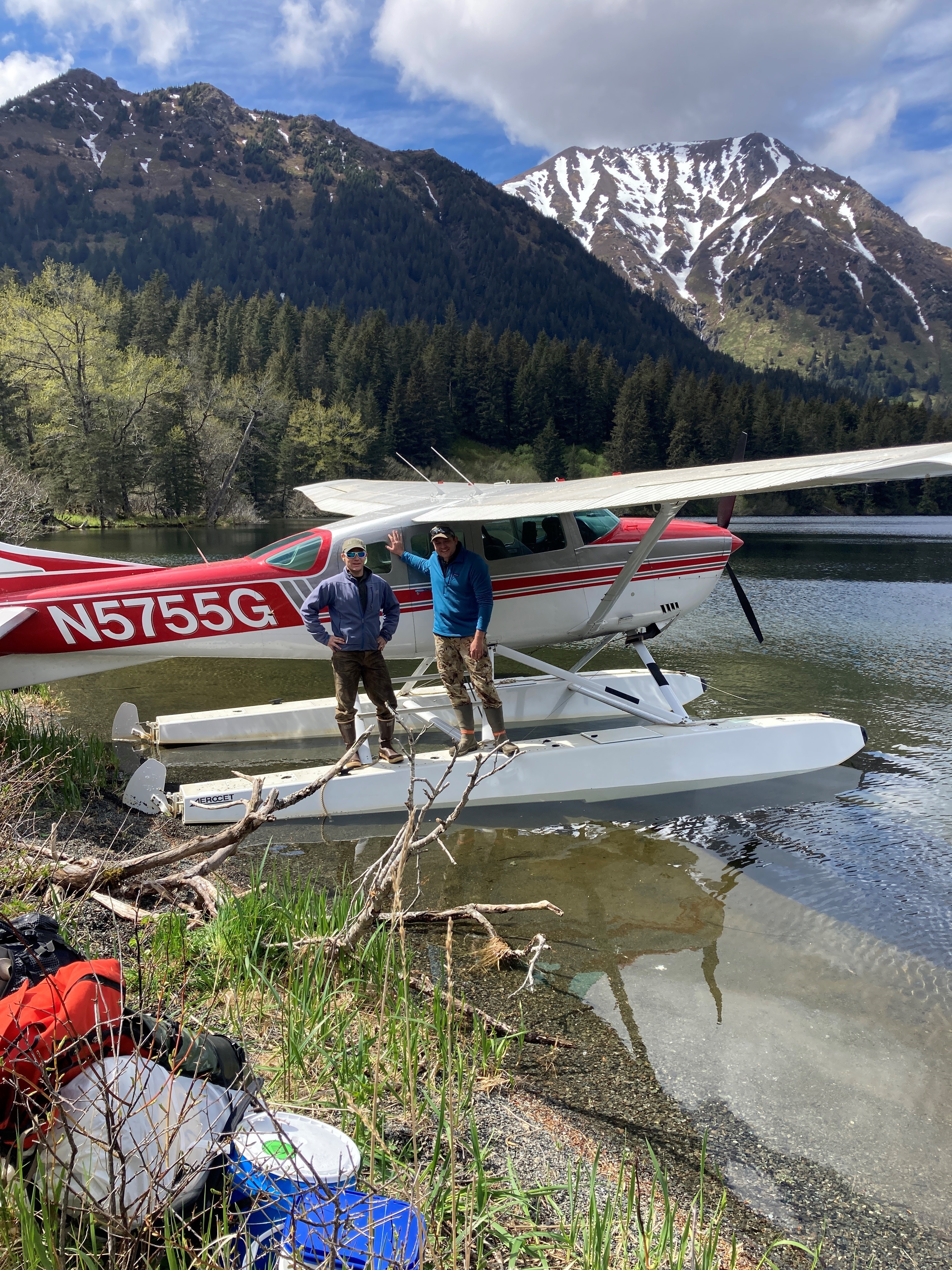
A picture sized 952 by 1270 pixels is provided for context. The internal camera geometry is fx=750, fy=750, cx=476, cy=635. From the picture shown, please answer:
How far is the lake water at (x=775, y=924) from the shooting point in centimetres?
311

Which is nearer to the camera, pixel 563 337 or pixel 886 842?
pixel 886 842

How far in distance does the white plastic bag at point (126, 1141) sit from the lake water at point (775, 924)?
2.06 m

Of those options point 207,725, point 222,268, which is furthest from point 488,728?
point 222,268

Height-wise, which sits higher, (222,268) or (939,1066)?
(222,268)

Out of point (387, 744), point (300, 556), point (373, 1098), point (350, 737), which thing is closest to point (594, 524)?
point (300, 556)

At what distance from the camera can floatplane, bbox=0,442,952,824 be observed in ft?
20.2

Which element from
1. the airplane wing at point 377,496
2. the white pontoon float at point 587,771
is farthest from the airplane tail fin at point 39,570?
the airplane wing at point 377,496

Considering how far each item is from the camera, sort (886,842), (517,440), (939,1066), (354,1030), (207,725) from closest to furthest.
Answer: (354,1030) → (939,1066) → (886,842) → (207,725) → (517,440)

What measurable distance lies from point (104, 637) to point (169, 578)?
28.7 inches

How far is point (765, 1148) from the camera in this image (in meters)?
2.96

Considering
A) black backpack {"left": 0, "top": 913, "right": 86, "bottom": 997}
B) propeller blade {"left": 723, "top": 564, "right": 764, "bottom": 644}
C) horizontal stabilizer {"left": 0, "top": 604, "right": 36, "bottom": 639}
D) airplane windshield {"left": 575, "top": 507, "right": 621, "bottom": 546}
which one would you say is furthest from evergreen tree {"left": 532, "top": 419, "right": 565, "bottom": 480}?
black backpack {"left": 0, "top": 913, "right": 86, "bottom": 997}

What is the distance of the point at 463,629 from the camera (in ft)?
20.9

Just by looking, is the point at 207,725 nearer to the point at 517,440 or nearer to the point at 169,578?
the point at 169,578

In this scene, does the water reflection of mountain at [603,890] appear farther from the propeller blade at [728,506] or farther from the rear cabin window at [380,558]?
the propeller blade at [728,506]
